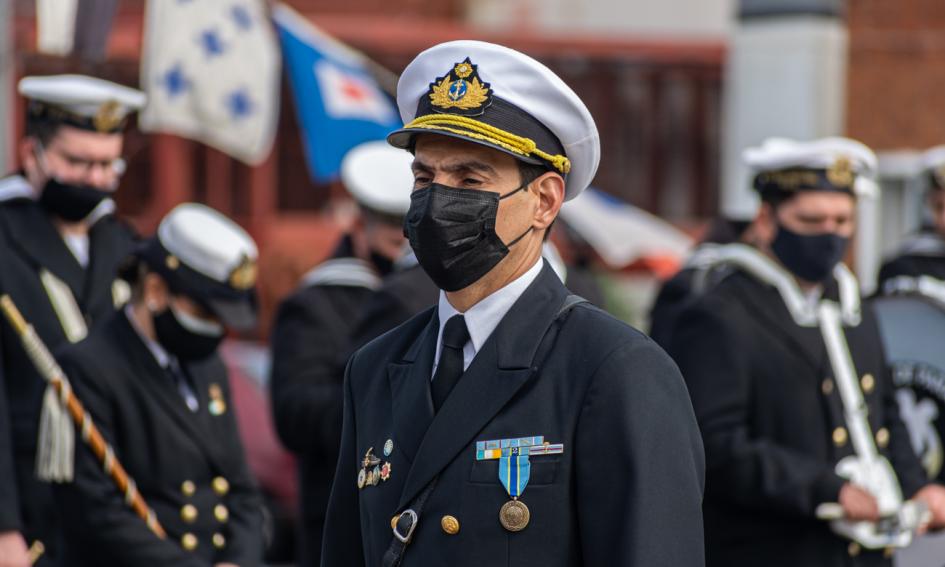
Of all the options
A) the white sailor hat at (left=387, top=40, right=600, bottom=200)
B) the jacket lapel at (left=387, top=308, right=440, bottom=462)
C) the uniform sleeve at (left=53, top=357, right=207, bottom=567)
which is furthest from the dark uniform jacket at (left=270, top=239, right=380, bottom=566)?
the white sailor hat at (left=387, top=40, right=600, bottom=200)

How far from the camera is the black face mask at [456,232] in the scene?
9.91 ft

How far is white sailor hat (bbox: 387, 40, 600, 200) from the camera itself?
301 cm

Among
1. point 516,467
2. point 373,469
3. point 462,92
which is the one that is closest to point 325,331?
point 373,469

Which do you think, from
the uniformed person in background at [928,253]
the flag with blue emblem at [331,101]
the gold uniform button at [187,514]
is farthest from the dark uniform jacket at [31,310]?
the uniformed person in background at [928,253]

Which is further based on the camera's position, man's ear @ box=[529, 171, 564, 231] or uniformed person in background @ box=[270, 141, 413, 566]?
uniformed person in background @ box=[270, 141, 413, 566]

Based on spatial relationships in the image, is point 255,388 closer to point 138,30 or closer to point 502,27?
point 138,30

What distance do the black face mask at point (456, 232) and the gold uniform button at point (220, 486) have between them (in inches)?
87.3

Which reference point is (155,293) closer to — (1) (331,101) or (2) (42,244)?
(2) (42,244)

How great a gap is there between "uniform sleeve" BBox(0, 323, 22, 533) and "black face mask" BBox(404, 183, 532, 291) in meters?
→ 2.50

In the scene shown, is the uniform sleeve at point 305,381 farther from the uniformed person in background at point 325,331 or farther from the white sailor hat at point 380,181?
the white sailor hat at point 380,181

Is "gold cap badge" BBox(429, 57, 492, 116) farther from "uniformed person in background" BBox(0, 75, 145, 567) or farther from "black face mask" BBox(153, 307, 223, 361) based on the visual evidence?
"uniformed person in background" BBox(0, 75, 145, 567)

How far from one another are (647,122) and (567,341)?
15.4 meters

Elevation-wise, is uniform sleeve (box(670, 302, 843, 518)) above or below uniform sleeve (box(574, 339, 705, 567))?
below

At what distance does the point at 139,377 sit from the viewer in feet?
16.2
